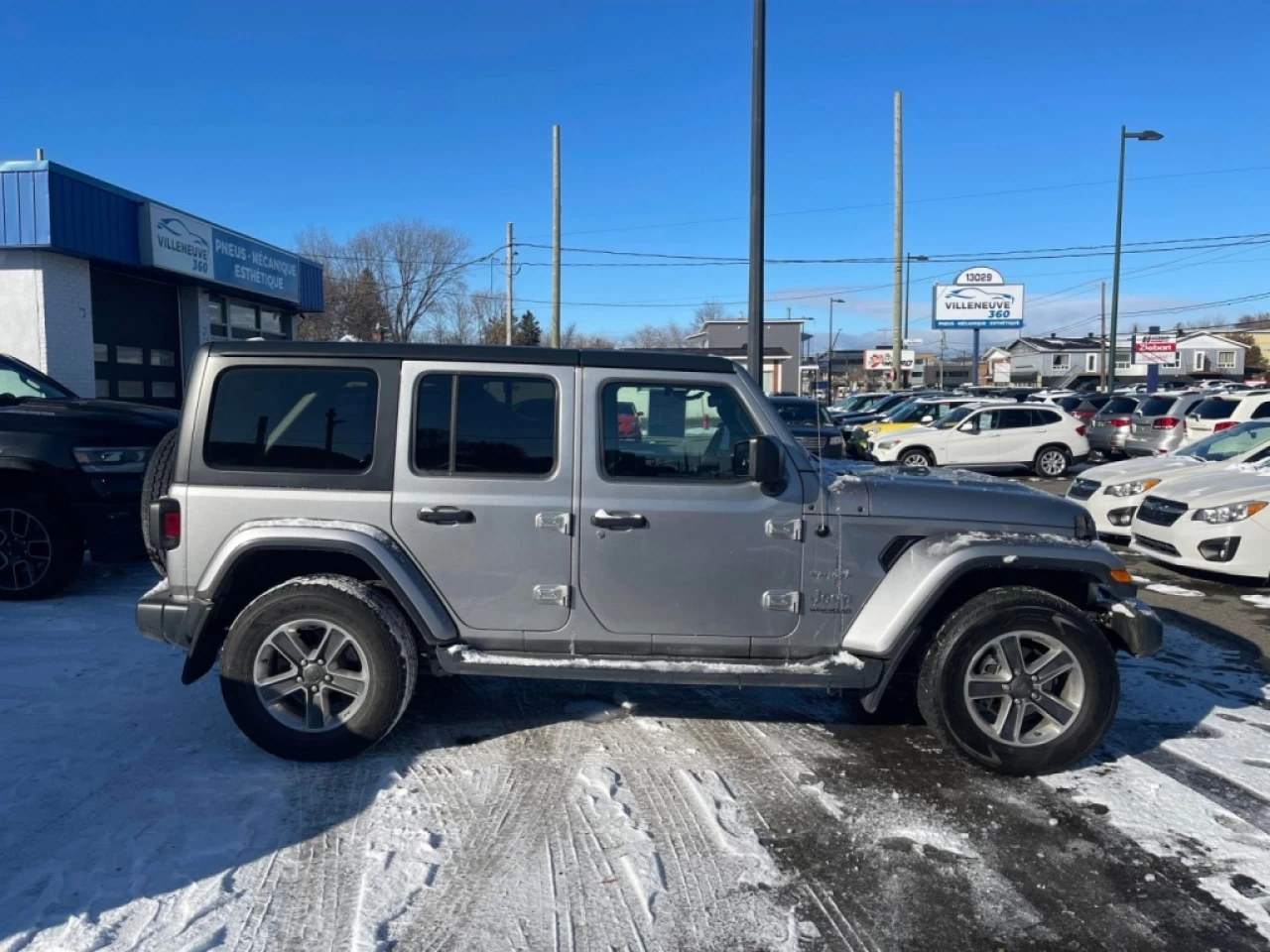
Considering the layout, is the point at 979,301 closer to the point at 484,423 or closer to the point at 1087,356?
the point at 484,423

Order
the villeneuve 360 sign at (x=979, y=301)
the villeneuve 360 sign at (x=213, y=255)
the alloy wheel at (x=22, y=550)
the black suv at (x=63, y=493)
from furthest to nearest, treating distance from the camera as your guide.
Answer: the villeneuve 360 sign at (x=979, y=301) < the villeneuve 360 sign at (x=213, y=255) < the alloy wheel at (x=22, y=550) < the black suv at (x=63, y=493)

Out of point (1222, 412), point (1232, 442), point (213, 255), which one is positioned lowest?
point (1232, 442)

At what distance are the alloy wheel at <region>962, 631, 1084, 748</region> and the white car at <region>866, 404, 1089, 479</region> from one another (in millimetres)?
14193

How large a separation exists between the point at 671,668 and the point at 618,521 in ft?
2.33

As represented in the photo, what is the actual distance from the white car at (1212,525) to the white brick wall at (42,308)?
14.2 m

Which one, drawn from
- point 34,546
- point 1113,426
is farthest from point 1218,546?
point 1113,426

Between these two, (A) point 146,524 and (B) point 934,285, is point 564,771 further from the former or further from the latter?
(B) point 934,285

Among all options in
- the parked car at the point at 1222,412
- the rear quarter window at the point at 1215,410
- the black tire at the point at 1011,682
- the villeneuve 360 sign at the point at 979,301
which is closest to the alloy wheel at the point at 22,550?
the black tire at the point at 1011,682

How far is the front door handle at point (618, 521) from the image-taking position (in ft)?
13.8

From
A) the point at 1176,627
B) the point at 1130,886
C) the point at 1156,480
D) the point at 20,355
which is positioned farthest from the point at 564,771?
the point at 20,355

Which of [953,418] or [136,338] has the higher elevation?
[136,338]

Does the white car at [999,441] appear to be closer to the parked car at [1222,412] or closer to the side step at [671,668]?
the parked car at [1222,412]

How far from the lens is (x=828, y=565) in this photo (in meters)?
4.24

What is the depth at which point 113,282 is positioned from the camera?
1573 centimetres
